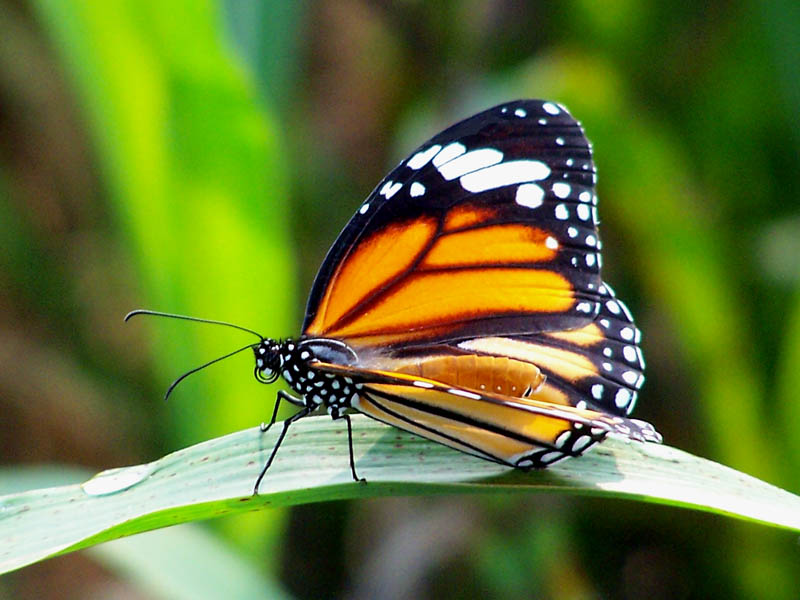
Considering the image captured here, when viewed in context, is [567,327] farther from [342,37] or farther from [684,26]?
[342,37]

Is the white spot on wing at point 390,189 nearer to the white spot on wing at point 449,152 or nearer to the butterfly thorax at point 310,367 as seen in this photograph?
the white spot on wing at point 449,152

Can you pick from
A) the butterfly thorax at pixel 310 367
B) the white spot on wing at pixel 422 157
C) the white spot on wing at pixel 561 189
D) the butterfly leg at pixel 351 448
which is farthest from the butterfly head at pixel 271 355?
the white spot on wing at pixel 561 189

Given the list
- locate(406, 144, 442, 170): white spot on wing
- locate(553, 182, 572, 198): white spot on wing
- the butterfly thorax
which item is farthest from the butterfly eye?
locate(553, 182, 572, 198): white spot on wing

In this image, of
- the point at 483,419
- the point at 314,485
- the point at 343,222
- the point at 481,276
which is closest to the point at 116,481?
the point at 314,485

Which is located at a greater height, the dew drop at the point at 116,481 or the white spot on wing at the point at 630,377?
the white spot on wing at the point at 630,377

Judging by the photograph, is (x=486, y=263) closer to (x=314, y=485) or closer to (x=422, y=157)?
(x=422, y=157)

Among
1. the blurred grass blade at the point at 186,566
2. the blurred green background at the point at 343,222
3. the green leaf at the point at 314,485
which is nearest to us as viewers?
the green leaf at the point at 314,485

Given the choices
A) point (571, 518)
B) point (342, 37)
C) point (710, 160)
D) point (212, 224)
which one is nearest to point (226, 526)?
point (212, 224)
